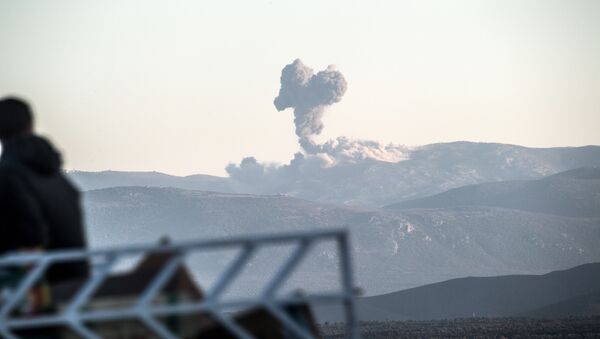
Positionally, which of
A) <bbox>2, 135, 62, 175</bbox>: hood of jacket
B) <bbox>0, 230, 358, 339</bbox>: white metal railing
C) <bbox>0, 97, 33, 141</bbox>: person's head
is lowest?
<bbox>0, 230, 358, 339</bbox>: white metal railing

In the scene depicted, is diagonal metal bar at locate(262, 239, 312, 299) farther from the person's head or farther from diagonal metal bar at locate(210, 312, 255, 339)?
the person's head

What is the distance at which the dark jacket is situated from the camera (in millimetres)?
4836

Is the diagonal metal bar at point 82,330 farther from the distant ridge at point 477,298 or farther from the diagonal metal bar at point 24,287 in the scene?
the distant ridge at point 477,298

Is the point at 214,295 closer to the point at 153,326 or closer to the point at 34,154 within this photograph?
the point at 153,326

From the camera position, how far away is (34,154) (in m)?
4.99

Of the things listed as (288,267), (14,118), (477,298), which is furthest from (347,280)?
(477,298)

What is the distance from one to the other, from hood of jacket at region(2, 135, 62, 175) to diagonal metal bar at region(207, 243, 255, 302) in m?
1.18

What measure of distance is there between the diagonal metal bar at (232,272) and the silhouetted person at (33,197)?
1.01 m

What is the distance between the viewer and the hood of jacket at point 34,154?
197 inches

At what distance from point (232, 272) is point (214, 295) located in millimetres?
168

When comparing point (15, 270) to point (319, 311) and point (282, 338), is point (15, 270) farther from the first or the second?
point (319, 311)

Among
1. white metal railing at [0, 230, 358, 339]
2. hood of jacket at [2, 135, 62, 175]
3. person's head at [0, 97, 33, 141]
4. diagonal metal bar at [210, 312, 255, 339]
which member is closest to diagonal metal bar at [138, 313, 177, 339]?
white metal railing at [0, 230, 358, 339]

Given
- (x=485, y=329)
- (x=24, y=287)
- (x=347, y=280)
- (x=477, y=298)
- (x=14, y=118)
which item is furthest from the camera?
(x=477, y=298)

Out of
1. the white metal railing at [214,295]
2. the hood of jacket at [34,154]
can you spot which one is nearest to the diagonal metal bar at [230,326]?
the white metal railing at [214,295]
